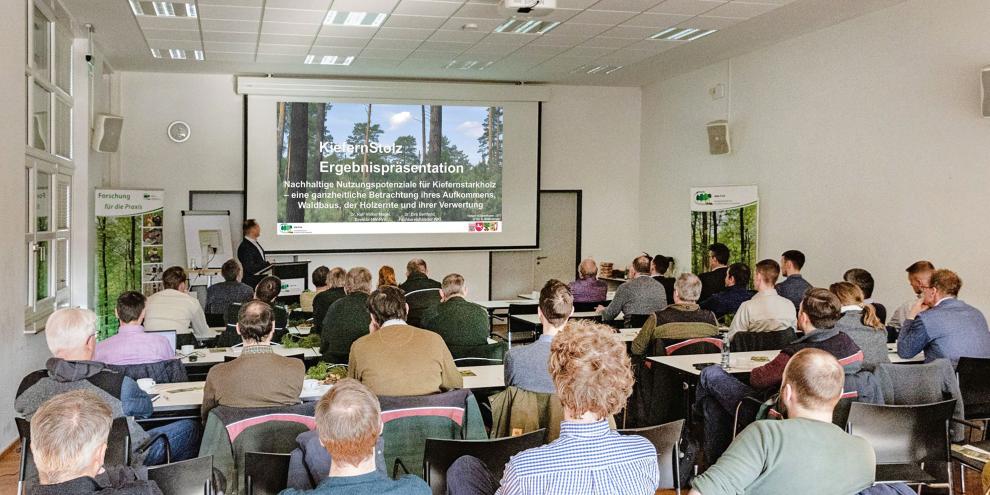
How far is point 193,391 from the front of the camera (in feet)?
14.6

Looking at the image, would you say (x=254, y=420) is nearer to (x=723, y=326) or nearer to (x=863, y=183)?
(x=723, y=326)

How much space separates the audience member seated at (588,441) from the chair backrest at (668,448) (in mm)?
1058

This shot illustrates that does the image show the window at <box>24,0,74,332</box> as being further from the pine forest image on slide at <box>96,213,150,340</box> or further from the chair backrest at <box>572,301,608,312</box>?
the chair backrest at <box>572,301,608,312</box>

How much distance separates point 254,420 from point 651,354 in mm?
3300

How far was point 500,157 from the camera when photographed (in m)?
12.8

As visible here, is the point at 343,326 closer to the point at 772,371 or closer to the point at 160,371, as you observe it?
the point at 160,371

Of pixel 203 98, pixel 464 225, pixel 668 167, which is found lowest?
pixel 464 225

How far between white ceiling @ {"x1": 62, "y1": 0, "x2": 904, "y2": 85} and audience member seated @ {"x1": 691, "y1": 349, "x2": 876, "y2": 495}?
5.51 m

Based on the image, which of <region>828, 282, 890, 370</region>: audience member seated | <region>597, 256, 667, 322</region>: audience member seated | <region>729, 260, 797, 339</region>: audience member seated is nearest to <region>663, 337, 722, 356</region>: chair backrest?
<region>729, 260, 797, 339</region>: audience member seated

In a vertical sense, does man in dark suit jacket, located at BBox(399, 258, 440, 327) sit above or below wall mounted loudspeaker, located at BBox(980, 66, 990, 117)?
below

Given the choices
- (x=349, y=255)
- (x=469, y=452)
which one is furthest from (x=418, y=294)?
(x=349, y=255)

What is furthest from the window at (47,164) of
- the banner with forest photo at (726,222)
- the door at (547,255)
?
the banner with forest photo at (726,222)

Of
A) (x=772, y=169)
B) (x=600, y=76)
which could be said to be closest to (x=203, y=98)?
(x=600, y=76)

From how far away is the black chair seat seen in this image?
11.2 ft
